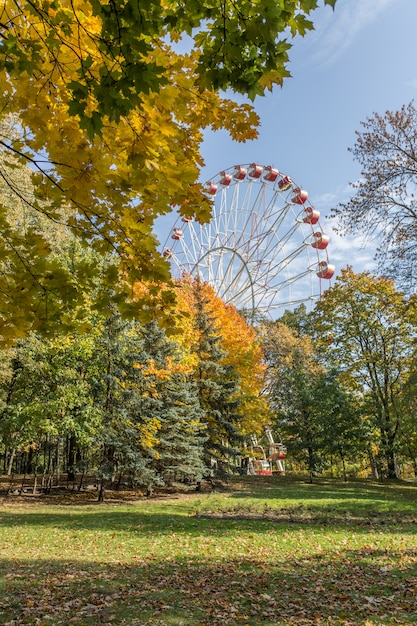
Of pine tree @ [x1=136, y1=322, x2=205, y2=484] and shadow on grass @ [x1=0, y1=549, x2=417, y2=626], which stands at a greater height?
pine tree @ [x1=136, y1=322, x2=205, y2=484]

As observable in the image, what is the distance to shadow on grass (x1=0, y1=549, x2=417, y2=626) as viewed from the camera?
406cm

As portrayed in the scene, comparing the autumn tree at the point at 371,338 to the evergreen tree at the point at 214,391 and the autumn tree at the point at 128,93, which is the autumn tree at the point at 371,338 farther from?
the autumn tree at the point at 128,93

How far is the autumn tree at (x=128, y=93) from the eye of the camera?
1.79m

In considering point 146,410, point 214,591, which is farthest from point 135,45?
point 146,410

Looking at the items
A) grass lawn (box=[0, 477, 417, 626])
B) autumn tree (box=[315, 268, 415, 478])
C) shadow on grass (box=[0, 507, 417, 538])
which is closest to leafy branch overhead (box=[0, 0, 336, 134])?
grass lawn (box=[0, 477, 417, 626])

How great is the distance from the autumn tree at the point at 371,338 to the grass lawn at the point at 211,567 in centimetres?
1241

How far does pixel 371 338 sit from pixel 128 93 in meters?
24.0

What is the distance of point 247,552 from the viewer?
665cm

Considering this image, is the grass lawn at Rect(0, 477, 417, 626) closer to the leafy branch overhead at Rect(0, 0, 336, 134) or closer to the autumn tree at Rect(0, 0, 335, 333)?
the autumn tree at Rect(0, 0, 335, 333)

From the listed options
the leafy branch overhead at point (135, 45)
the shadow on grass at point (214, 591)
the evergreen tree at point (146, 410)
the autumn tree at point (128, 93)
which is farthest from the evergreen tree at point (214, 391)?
the leafy branch overhead at point (135, 45)

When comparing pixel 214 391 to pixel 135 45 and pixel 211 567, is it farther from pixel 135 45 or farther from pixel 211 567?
pixel 135 45

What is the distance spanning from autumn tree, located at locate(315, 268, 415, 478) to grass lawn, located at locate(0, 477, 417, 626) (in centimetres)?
1241

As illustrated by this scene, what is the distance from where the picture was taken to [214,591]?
480cm

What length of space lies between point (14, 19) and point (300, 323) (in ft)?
137
